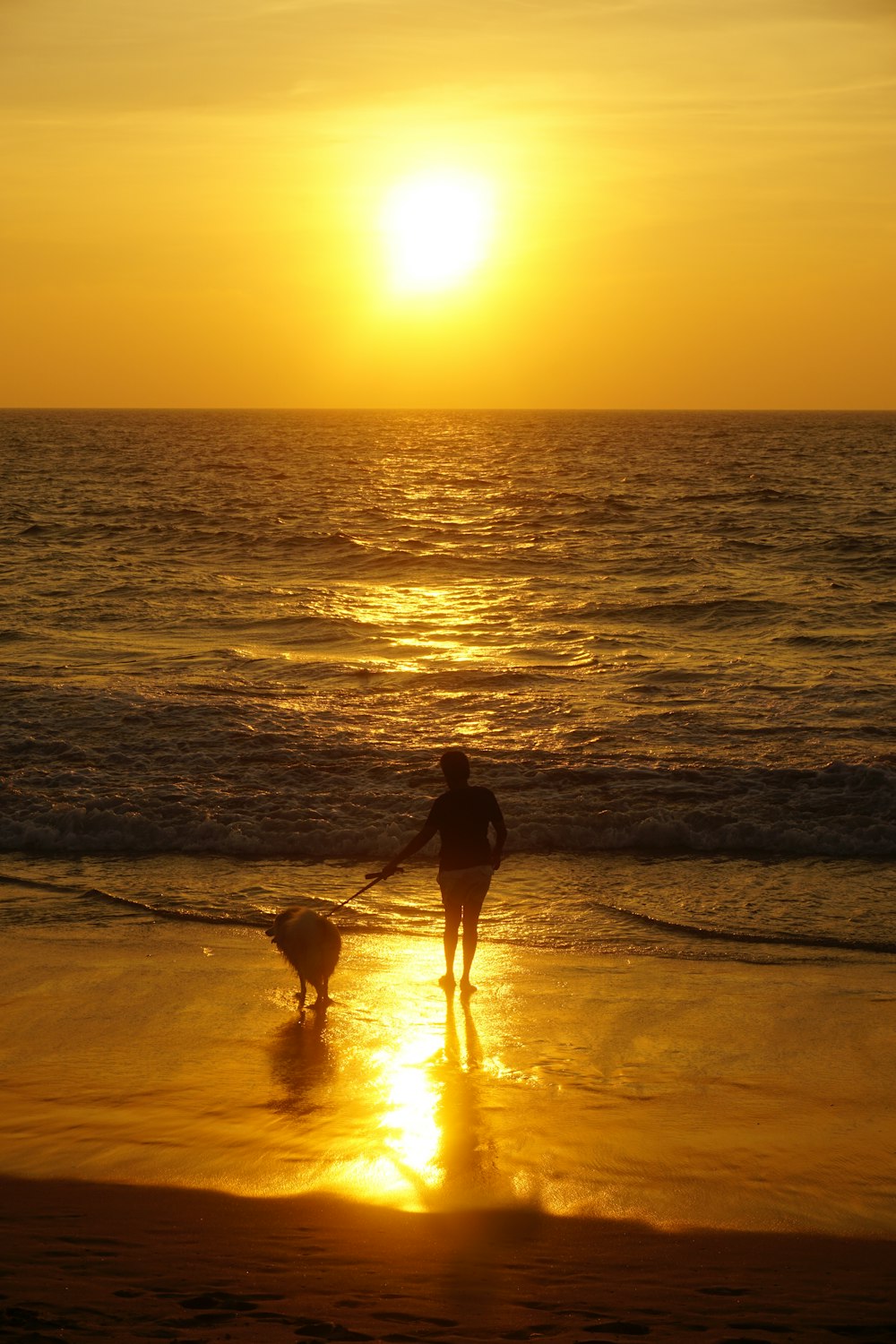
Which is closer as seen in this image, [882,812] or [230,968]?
[230,968]

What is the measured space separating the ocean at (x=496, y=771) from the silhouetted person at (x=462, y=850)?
360 mm

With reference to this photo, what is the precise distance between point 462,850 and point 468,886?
0.74 feet

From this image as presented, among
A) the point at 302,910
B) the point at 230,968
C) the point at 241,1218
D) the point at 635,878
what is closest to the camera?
the point at 241,1218

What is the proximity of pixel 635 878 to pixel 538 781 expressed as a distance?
2642 millimetres

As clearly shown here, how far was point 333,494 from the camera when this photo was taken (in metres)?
49.7

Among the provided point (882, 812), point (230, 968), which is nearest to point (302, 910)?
point (230, 968)

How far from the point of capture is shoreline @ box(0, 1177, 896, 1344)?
4.20 metres

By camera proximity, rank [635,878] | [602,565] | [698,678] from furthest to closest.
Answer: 1. [602,565]
2. [698,678]
3. [635,878]

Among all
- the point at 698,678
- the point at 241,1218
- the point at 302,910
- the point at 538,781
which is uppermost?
the point at 698,678

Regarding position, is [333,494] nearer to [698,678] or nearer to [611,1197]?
[698,678]

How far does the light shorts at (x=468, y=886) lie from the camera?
810 cm

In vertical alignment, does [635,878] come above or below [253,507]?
below

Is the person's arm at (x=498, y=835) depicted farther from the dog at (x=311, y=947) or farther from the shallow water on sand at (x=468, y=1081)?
the dog at (x=311, y=947)

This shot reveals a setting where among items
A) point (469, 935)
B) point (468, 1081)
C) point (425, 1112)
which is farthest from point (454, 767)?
point (425, 1112)
